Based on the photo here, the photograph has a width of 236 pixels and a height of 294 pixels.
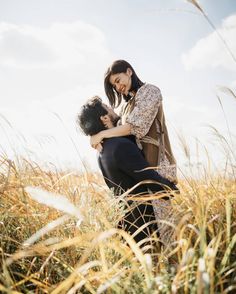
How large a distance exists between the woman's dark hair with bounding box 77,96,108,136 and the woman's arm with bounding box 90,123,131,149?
2.6 inches

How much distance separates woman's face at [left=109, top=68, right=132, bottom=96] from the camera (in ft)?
10.4

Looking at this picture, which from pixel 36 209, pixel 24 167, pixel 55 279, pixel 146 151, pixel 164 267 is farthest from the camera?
pixel 146 151

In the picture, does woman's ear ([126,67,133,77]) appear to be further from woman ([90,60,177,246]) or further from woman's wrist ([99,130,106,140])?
woman's wrist ([99,130,106,140])

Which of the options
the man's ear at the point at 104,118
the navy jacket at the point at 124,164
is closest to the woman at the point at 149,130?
the man's ear at the point at 104,118

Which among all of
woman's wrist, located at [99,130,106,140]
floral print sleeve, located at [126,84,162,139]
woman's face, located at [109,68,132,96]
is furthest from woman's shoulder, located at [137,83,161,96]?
woman's wrist, located at [99,130,106,140]

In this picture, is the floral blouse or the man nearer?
the man

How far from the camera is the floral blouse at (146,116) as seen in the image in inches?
107

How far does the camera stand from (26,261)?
165 centimetres

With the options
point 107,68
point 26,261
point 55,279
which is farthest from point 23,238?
point 107,68

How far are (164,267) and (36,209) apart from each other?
0.87 meters

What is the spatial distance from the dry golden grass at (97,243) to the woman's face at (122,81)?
119cm

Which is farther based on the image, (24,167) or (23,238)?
(24,167)

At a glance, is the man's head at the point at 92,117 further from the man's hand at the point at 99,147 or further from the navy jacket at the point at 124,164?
the navy jacket at the point at 124,164

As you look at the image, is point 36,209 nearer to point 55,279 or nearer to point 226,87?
point 55,279
